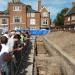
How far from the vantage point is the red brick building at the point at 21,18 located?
106312mm

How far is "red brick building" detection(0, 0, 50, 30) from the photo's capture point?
4186 inches

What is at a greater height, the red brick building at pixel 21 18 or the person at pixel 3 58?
the red brick building at pixel 21 18

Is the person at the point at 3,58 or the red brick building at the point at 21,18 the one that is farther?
the red brick building at the point at 21,18

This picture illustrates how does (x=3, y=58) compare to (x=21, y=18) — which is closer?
(x=3, y=58)

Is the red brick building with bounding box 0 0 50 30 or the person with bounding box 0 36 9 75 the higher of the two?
the red brick building with bounding box 0 0 50 30

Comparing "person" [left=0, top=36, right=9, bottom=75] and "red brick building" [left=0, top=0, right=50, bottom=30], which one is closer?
"person" [left=0, top=36, right=9, bottom=75]

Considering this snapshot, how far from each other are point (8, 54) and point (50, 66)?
497cm

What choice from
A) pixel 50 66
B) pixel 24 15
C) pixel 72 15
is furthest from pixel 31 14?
pixel 50 66

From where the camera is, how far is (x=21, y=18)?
350 feet

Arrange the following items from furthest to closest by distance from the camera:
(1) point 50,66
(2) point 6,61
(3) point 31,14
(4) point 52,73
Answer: (3) point 31,14 → (1) point 50,66 → (4) point 52,73 → (2) point 6,61

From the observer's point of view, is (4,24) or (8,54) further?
(4,24)

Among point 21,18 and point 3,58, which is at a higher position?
point 21,18

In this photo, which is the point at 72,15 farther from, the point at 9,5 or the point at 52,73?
the point at 52,73

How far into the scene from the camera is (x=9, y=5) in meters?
107
